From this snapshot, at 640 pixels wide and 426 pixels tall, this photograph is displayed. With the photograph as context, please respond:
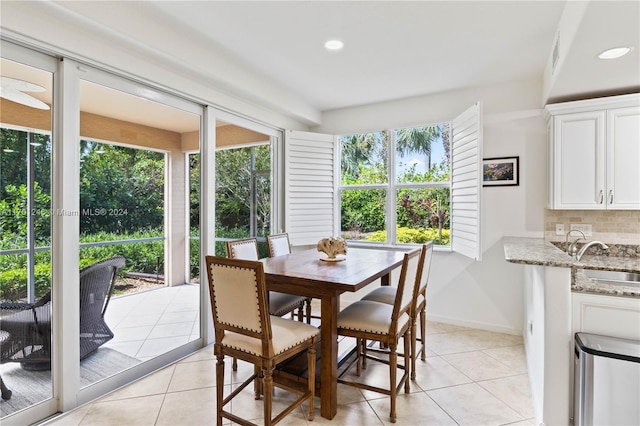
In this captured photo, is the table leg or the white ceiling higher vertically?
the white ceiling

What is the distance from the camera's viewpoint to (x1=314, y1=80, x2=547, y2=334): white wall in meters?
3.31

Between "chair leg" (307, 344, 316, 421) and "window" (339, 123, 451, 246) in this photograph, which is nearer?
"chair leg" (307, 344, 316, 421)

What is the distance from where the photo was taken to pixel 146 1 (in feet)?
6.93

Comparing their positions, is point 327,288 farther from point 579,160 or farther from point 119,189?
point 579,160

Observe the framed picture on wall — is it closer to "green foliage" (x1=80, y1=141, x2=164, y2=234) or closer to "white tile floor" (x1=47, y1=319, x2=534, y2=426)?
"white tile floor" (x1=47, y1=319, x2=534, y2=426)

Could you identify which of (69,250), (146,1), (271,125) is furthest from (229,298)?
(271,125)

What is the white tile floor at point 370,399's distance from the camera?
2021 millimetres

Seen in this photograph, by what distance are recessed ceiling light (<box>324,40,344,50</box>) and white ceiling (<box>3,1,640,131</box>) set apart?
0.05 metres

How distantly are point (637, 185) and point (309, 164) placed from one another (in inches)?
130

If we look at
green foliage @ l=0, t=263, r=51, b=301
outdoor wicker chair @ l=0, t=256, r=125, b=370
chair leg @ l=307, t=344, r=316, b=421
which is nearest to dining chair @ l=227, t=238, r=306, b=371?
chair leg @ l=307, t=344, r=316, b=421

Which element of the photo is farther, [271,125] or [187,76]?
[271,125]

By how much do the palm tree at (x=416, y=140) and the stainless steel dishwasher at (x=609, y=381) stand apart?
2.70 m

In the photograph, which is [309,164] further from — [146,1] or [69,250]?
[69,250]

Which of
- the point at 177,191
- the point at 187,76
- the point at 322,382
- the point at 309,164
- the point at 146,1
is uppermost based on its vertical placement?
the point at 146,1
